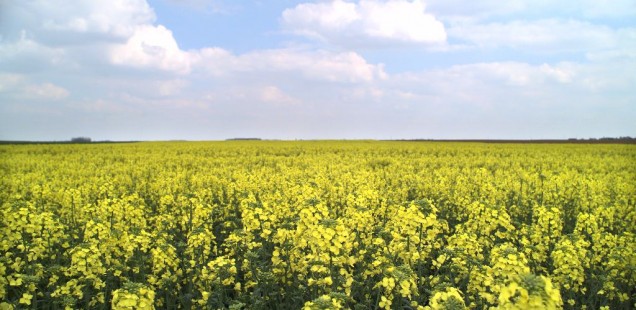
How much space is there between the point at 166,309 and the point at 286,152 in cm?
2988

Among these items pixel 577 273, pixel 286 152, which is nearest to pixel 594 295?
pixel 577 273

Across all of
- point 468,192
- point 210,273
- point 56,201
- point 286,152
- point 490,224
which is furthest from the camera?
point 286,152

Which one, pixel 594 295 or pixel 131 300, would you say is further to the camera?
pixel 594 295

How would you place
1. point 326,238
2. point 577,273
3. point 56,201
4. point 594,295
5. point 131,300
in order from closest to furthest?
point 131,300
point 326,238
point 577,273
point 594,295
point 56,201

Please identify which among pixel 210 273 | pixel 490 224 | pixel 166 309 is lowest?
pixel 166 309

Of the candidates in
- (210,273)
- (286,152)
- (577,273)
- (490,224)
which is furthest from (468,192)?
(286,152)

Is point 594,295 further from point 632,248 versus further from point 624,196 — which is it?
point 624,196

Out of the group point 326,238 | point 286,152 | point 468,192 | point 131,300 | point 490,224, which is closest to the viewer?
point 131,300

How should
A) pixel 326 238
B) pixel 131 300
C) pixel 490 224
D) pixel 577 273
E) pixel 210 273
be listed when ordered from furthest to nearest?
pixel 490 224 → pixel 210 273 → pixel 577 273 → pixel 326 238 → pixel 131 300

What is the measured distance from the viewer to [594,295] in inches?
276

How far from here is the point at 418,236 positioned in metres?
6.11

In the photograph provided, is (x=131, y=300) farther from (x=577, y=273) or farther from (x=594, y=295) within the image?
(x=594, y=295)

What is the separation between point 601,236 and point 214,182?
40.3 ft

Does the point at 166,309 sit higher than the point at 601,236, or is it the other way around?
the point at 601,236
